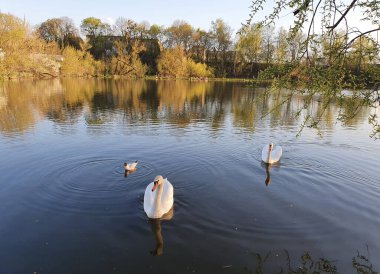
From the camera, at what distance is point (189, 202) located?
1141 centimetres

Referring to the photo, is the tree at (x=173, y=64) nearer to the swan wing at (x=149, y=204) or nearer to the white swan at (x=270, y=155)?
the white swan at (x=270, y=155)

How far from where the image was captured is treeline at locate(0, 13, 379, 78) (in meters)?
61.8

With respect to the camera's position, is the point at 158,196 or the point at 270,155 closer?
the point at 158,196

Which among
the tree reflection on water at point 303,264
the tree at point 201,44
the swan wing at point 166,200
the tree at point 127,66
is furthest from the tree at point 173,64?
the tree reflection on water at point 303,264

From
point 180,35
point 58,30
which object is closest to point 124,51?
point 180,35

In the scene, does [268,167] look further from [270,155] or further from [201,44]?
[201,44]

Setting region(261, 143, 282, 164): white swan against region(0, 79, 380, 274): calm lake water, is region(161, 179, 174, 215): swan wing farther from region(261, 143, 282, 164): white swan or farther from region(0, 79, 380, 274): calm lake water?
region(261, 143, 282, 164): white swan

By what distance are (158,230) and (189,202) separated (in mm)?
2133

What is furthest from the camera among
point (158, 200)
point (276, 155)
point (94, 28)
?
point (94, 28)

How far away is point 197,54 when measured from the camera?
11981cm

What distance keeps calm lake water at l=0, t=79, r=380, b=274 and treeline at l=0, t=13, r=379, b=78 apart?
866 inches

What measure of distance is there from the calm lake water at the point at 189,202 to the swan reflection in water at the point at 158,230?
5 centimetres

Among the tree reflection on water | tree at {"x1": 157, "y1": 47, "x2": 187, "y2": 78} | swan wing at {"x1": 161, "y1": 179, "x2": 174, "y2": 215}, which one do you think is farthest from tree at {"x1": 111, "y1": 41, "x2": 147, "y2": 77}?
the tree reflection on water

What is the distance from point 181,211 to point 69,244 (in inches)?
145
